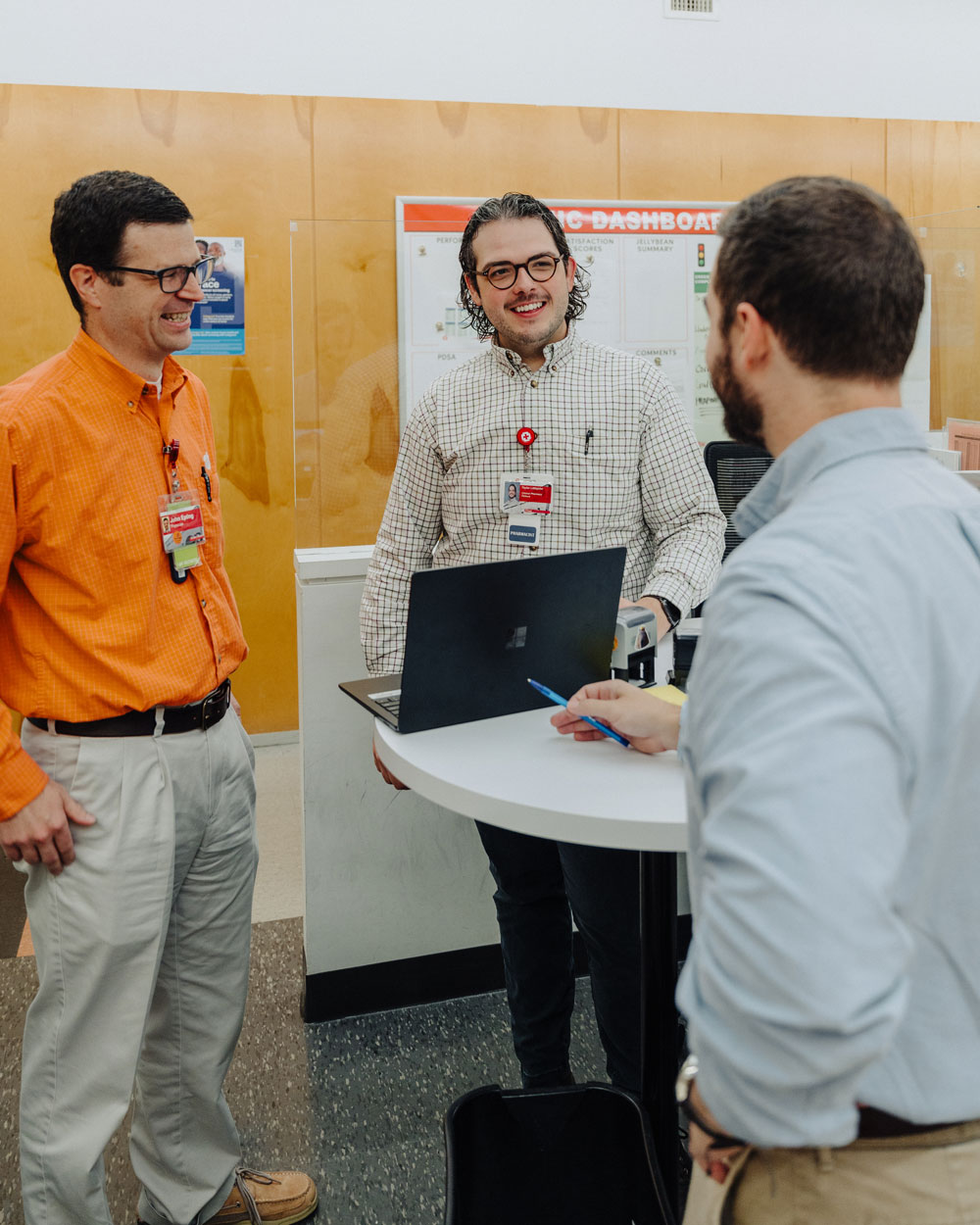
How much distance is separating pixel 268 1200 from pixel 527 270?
1659 mm

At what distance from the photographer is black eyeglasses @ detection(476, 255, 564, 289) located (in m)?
1.90

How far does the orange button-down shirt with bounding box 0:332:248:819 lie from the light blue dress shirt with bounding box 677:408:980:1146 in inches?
40.8

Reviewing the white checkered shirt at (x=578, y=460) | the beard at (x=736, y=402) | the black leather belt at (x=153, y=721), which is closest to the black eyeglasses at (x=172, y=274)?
the white checkered shirt at (x=578, y=460)

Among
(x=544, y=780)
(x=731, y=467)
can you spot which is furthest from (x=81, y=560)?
(x=731, y=467)

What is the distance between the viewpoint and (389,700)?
1.64 meters

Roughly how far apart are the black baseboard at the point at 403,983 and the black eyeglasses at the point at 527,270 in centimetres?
154

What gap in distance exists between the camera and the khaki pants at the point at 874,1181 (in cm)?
75

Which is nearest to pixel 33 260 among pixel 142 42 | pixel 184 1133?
pixel 142 42

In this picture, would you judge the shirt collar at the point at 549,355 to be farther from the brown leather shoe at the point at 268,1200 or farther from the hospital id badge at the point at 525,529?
the brown leather shoe at the point at 268,1200

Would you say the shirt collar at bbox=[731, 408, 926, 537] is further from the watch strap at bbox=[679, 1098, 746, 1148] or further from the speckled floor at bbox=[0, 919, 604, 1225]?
the speckled floor at bbox=[0, 919, 604, 1225]

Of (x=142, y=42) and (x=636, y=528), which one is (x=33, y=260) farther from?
(x=636, y=528)

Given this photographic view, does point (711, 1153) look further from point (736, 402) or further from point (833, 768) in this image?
point (736, 402)

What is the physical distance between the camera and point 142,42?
3.96 metres

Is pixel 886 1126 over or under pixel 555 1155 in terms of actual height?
over
